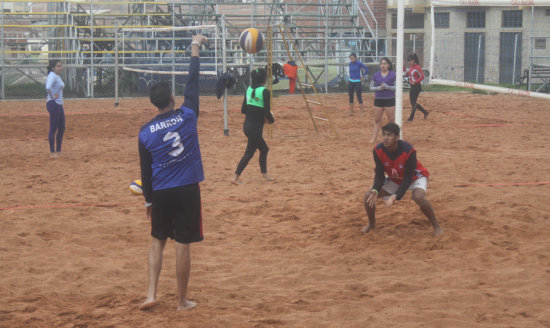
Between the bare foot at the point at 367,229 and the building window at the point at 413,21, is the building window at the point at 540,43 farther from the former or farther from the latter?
the bare foot at the point at 367,229

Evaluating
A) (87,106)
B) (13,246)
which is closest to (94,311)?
(13,246)

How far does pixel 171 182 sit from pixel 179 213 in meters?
0.25

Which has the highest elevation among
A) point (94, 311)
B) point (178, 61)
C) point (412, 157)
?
point (178, 61)

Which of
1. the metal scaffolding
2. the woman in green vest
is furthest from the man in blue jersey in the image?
the metal scaffolding

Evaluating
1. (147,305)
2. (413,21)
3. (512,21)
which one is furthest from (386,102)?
(413,21)

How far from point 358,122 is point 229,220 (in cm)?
1041

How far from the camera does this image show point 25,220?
7941 mm

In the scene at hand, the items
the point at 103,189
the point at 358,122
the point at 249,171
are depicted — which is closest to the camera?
the point at 103,189

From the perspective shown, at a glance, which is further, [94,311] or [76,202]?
[76,202]

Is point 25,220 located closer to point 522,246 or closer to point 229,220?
point 229,220

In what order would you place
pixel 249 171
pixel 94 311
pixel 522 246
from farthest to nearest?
1. pixel 249 171
2. pixel 522 246
3. pixel 94 311

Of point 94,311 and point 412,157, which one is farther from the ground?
point 412,157

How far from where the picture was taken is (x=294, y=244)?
7043mm

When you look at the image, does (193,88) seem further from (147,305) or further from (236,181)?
(236,181)
